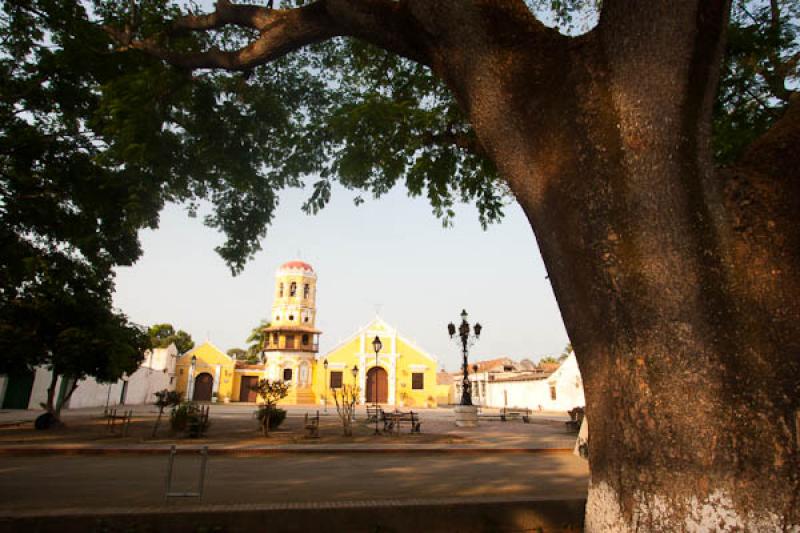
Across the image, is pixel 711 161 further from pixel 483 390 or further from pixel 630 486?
pixel 483 390

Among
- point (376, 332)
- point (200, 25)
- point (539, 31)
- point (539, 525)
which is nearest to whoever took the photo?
point (539, 31)

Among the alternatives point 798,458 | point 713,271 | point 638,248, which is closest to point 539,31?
point 638,248

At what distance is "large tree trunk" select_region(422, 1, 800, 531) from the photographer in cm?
199

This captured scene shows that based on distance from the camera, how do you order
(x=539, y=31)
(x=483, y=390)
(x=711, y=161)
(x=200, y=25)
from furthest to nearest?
(x=483, y=390)
(x=200, y=25)
(x=539, y=31)
(x=711, y=161)

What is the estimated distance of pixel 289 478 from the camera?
264 inches

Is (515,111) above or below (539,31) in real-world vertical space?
below

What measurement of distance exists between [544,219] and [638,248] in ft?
1.75

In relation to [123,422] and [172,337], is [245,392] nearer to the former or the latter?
[172,337]

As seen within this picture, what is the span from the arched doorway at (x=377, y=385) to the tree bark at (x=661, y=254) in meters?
40.7

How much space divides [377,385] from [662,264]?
41.8 meters

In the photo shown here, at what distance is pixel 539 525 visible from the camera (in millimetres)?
4199

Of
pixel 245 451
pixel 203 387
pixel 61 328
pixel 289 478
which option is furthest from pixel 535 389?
pixel 289 478

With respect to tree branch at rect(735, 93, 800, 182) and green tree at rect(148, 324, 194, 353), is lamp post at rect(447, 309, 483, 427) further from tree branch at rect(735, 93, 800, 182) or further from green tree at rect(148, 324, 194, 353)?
green tree at rect(148, 324, 194, 353)

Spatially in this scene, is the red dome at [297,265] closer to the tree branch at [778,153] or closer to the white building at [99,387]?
the white building at [99,387]
